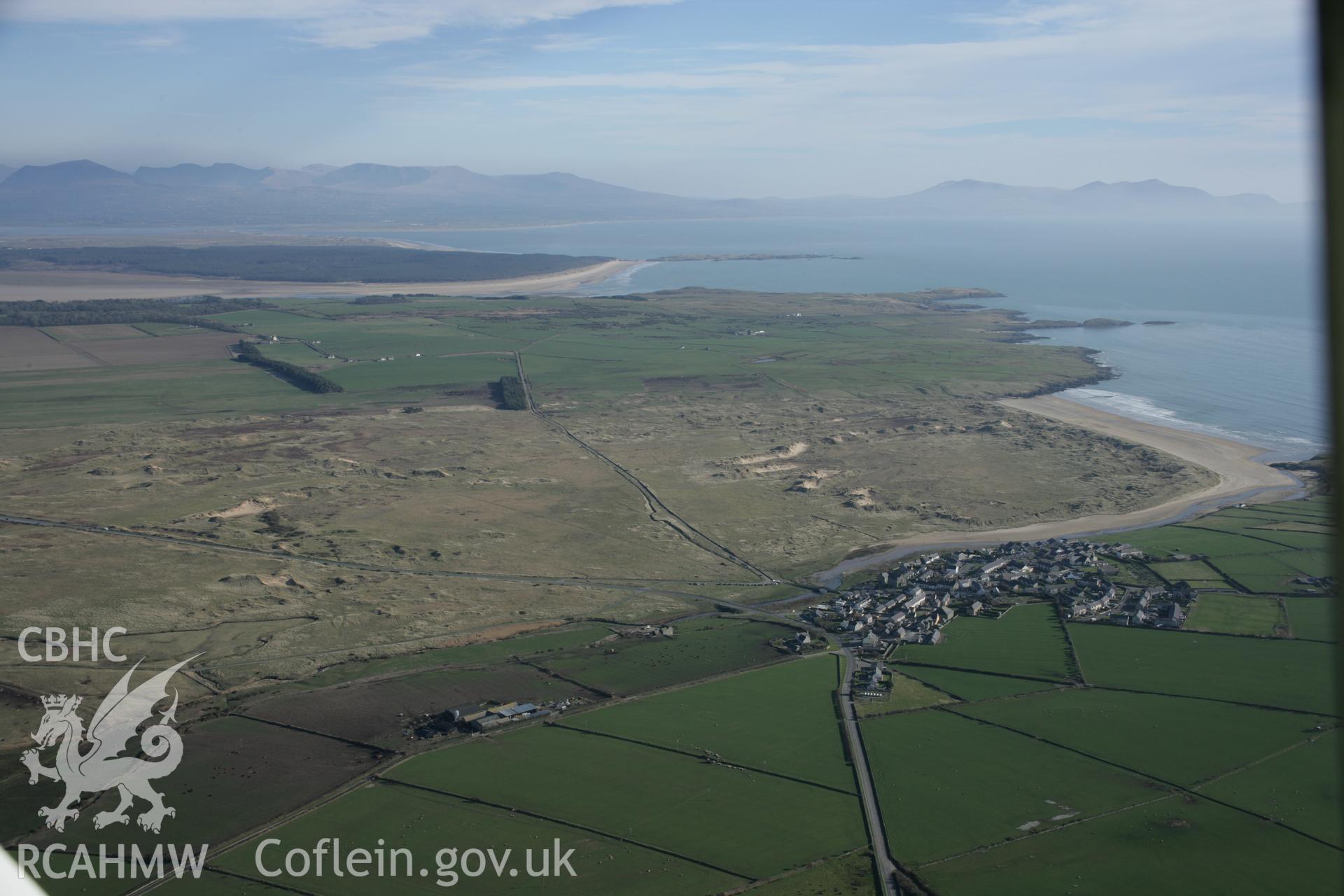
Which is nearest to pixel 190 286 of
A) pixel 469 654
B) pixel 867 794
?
pixel 469 654

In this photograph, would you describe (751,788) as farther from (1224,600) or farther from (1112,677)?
(1224,600)

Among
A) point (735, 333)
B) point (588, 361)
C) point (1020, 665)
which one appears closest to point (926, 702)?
point (1020, 665)

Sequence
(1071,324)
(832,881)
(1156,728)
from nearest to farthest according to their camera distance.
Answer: (832,881)
(1156,728)
(1071,324)

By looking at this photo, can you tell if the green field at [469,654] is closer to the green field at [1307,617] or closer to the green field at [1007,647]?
the green field at [1007,647]

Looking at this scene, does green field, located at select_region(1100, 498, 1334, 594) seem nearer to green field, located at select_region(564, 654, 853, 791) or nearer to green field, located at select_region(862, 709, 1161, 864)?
green field, located at select_region(862, 709, 1161, 864)

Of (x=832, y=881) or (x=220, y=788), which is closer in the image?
(x=832, y=881)

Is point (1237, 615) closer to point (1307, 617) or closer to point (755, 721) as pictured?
point (1307, 617)

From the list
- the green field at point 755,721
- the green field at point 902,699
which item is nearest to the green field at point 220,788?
the green field at point 755,721

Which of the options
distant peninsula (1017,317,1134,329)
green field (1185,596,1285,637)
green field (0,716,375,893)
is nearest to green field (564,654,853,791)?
green field (0,716,375,893)
